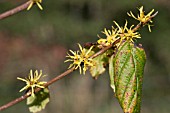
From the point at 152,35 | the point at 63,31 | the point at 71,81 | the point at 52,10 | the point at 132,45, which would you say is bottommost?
the point at 132,45

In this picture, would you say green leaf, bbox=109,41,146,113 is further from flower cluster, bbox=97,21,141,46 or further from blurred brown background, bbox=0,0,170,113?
blurred brown background, bbox=0,0,170,113

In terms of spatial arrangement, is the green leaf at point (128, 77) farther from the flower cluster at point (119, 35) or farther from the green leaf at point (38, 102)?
the green leaf at point (38, 102)

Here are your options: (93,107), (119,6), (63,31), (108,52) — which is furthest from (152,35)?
(108,52)

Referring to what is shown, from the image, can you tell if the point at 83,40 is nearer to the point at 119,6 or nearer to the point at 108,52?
the point at 119,6

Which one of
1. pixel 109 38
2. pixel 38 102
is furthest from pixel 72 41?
pixel 109 38

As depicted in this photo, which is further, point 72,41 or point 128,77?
point 72,41

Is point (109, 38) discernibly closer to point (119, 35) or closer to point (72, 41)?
point (119, 35)

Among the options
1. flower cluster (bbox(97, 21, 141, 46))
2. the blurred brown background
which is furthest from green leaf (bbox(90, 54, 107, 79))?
the blurred brown background
